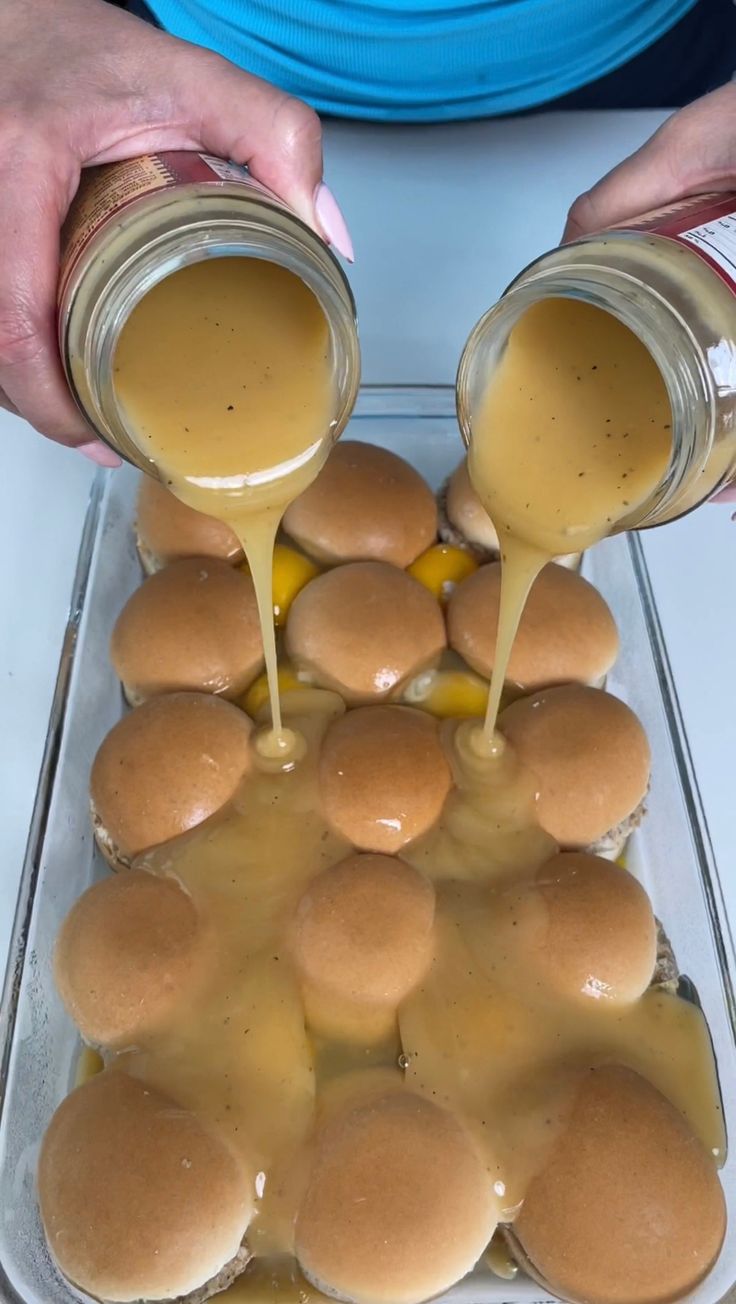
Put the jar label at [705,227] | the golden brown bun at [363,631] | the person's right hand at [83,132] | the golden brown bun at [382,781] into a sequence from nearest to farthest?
the jar label at [705,227] → the person's right hand at [83,132] → the golden brown bun at [382,781] → the golden brown bun at [363,631]

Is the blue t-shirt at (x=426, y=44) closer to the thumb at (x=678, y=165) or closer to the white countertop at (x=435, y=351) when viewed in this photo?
the white countertop at (x=435, y=351)

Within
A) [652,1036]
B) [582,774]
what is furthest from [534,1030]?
[582,774]

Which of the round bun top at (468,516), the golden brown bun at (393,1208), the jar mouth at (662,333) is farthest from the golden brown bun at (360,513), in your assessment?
the golden brown bun at (393,1208)

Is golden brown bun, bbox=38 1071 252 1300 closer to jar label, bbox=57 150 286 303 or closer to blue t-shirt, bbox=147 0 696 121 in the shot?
jar label, bbox=57 150 286 303

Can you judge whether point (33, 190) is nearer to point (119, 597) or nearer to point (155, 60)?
point (155, 60)

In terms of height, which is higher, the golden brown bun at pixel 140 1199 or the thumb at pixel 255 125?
the thumb at pixel 255 125

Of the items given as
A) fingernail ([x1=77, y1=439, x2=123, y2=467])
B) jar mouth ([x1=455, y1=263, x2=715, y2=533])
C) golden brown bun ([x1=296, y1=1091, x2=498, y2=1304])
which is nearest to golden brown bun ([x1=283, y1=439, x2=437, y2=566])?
fingernail ([x1=77, y1=439, x2=123, y2=467])
